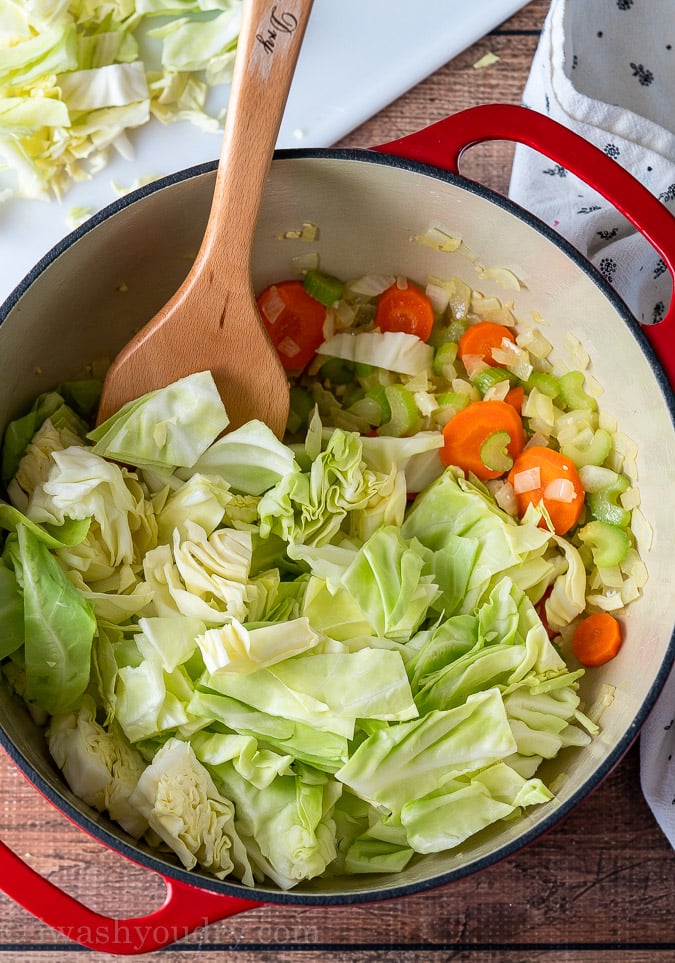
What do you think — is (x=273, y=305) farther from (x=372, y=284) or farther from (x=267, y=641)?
(x=267, y=641)

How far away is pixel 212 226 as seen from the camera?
3.83ft

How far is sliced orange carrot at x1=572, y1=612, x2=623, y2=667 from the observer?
1318 millimetres

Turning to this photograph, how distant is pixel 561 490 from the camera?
52.8 inches

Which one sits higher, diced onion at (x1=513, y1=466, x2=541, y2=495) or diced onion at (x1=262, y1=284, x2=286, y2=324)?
diced onion at (x1=262, y1=284, x2=286, y2=324)

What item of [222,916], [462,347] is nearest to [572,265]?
[462,347]

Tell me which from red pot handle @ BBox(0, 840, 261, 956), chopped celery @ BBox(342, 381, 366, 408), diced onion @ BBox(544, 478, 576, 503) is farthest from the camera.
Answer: chopped celery @ BBox(342, 381, 366, 408)

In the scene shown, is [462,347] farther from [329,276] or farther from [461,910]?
[461,910]

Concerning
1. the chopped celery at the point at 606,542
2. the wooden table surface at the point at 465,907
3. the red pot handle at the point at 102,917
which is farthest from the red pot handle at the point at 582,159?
the red pot handle at the point at 102,917

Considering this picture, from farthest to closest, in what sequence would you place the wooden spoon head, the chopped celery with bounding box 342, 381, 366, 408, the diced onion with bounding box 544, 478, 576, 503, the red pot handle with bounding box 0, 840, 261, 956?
the chopped celery with bounding box 342, 381, 366, 408 → the diced onion with bounding box 544, 478, 576, 503 → the wooden spoon head → the red pot handle with bounding box 0, 840, 261, 956

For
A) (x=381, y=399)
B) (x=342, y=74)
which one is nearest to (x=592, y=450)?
(x=381, y=399)

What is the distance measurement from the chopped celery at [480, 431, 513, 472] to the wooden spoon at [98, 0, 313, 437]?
0.30m

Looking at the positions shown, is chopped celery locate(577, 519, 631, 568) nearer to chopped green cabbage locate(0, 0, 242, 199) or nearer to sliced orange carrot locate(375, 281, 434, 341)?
sliced orange carrot locate(375, 281, 434, 341)

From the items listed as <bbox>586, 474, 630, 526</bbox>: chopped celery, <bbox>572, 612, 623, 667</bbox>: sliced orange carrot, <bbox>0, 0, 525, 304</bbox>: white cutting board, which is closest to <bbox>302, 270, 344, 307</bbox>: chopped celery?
<bbox>0, 0, 525, 304</bbox>: white cutting board

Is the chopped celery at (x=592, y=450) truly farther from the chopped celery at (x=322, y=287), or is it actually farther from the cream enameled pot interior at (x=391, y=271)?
the chopped celery at (x=322, y=287)
